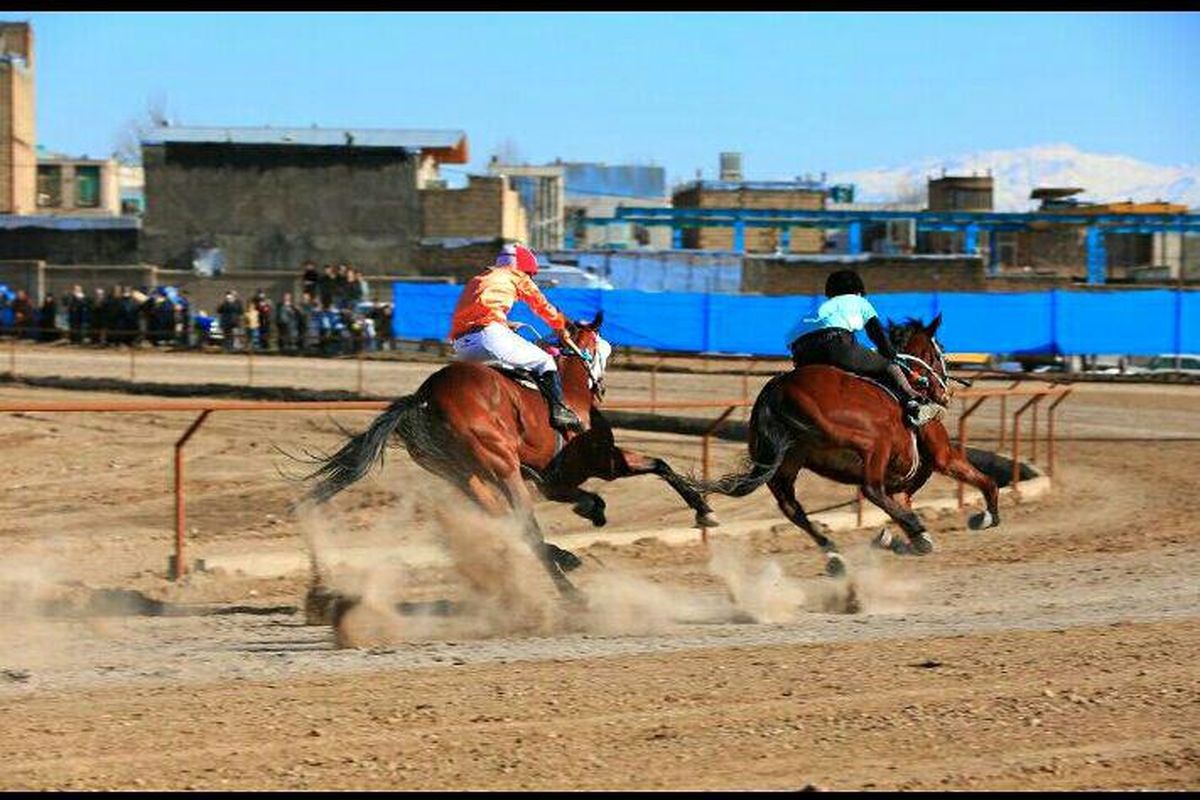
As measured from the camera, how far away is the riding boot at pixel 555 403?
13758 millimetres

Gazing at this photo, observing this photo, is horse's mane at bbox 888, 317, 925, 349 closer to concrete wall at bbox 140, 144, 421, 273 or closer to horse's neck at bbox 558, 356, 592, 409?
horse's neck at bbox 558, 356, 592, 409

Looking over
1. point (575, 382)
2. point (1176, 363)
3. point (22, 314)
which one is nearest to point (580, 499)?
point (575, 382)

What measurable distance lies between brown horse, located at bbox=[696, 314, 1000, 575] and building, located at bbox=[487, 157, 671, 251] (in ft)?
166

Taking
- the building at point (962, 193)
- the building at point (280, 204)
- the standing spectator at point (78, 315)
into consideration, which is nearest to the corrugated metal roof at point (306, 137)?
the building at point (280, 204)

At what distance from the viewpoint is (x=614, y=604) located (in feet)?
42.7

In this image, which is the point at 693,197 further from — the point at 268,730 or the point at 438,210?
the point at 268,730

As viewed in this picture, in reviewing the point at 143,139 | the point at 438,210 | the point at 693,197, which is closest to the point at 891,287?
the point at 438,210

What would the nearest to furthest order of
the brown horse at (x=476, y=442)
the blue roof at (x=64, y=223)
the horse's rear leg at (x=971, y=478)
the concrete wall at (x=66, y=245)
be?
the brown horse at (x=476, y=442)
the horse's rear leg at (x=971, y=478)
the concrete wall at (x=66, y=245)
the blue roof at (x=64, y=223)

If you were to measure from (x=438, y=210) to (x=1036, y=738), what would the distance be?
50.1 metres

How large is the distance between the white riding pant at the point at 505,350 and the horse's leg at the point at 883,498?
2.66m

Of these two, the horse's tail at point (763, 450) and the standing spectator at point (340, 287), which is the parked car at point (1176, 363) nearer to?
the standing spectator at point (340, 287)

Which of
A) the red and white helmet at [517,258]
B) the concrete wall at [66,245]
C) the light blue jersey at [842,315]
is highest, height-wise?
the concrete wall at [66,245]

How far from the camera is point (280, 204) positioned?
57688 millimetres

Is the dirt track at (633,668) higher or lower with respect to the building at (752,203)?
lower
